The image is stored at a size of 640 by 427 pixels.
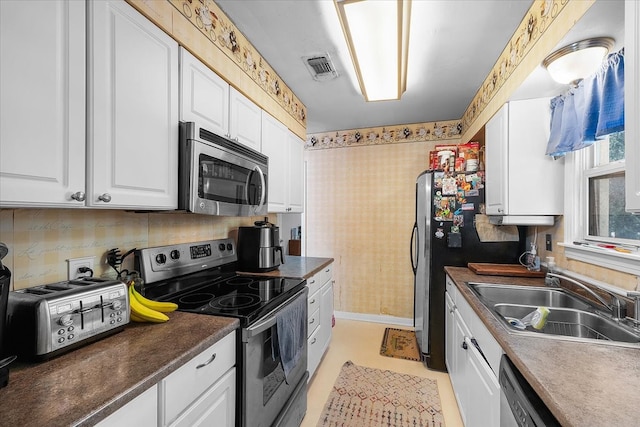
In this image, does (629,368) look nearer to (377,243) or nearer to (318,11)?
(318,11)

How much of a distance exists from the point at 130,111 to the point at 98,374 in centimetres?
90

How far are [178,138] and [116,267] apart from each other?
0.67m

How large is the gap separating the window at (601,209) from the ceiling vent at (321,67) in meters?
1.75

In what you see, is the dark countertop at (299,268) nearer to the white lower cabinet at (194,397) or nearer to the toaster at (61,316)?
the white lower cabinet at (194,397)

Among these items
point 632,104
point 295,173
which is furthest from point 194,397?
point 295,173

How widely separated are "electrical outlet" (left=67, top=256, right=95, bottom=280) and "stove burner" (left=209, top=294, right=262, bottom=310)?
0.53 m

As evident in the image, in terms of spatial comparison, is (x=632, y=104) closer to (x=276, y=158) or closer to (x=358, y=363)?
(x=276, y=158)

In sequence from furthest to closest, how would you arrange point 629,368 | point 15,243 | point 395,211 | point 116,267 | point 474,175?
point 395,211
point 474,175
point 116,267
point 15,243
point 629,368

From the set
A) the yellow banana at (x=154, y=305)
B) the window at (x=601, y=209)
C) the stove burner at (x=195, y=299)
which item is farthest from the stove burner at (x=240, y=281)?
the window at (x=601, y=209)

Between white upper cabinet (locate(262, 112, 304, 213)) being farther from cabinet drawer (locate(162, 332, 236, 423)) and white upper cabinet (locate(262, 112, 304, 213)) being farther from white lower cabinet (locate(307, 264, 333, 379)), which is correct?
cabinet drawer (locate(162, 332, 236, 423))

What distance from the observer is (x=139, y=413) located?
0.77 meters

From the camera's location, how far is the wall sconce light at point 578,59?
1353 millimetres

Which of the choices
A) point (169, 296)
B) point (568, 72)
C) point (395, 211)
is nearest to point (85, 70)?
point (169, 296)

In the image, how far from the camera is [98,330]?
0.96 metres
